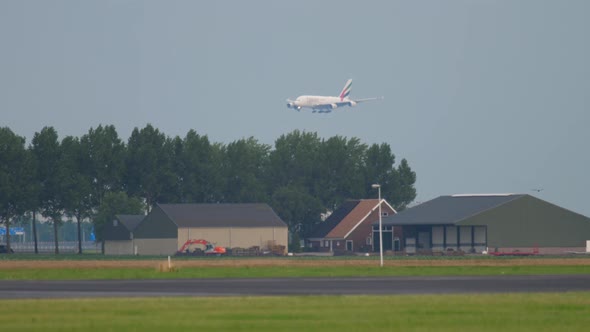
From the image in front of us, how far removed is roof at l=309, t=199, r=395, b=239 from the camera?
16412cm

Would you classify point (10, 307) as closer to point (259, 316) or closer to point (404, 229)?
point (259, 316)

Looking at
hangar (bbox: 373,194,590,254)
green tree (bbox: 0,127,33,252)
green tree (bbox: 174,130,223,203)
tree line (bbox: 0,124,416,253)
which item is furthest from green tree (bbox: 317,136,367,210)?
green tree (bbox: 0,127,33,252)

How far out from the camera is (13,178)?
525 feet

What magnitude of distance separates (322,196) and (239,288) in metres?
135

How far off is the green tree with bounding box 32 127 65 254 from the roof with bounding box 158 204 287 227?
17687 mm

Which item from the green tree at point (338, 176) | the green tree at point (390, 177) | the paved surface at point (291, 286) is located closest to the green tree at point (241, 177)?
the green tree at point (338, 176)

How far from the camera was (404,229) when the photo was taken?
153 metres

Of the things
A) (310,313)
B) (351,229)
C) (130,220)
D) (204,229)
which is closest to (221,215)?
(204,229)

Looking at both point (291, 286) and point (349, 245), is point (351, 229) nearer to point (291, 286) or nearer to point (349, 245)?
point (349, 245)

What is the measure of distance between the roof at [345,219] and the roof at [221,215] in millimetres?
10814

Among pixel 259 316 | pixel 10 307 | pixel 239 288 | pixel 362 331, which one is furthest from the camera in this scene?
pixel 239 288

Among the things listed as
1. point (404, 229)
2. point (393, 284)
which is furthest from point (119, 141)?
point (393, 284)

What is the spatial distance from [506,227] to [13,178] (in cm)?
6557

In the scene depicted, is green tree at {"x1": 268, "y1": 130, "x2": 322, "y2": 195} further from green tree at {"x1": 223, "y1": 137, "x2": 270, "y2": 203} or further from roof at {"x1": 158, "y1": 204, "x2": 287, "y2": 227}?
roof at {"x1": 158, "y1": 204, "x2": 287, "y2": 227}
